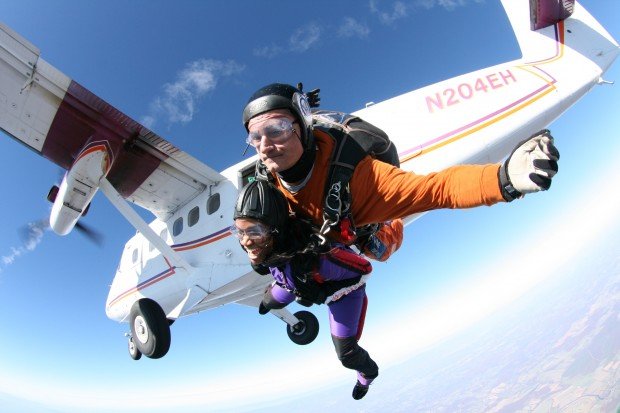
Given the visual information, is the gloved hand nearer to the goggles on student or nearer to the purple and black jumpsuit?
the goggles on student

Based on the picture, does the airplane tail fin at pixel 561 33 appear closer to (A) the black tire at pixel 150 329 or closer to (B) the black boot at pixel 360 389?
(B) the black boot at pixel 360 389

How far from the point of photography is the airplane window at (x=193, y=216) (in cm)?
673

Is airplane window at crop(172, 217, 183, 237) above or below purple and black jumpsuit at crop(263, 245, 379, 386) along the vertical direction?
above

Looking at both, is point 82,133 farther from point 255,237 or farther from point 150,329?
point 255,237

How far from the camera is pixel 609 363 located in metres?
86.2

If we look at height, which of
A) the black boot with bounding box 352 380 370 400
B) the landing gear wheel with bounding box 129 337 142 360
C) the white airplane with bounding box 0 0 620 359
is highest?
the white airplane with bounding box 0 0 620 359

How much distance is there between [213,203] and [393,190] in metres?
5.37

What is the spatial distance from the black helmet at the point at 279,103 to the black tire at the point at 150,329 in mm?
4619

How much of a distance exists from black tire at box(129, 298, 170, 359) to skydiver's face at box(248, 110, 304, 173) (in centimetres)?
469

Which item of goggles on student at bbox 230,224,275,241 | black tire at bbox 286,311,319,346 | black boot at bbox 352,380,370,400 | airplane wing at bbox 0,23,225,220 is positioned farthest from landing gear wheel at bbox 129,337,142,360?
goggles on student at bbox 230,224,275,241

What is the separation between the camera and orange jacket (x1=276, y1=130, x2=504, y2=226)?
4.82ft

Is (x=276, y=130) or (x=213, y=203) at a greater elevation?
(x=213, y=203)

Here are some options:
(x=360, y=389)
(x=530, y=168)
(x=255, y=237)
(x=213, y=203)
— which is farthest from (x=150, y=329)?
(x=530, y=168)

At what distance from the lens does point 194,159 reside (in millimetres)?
6434
